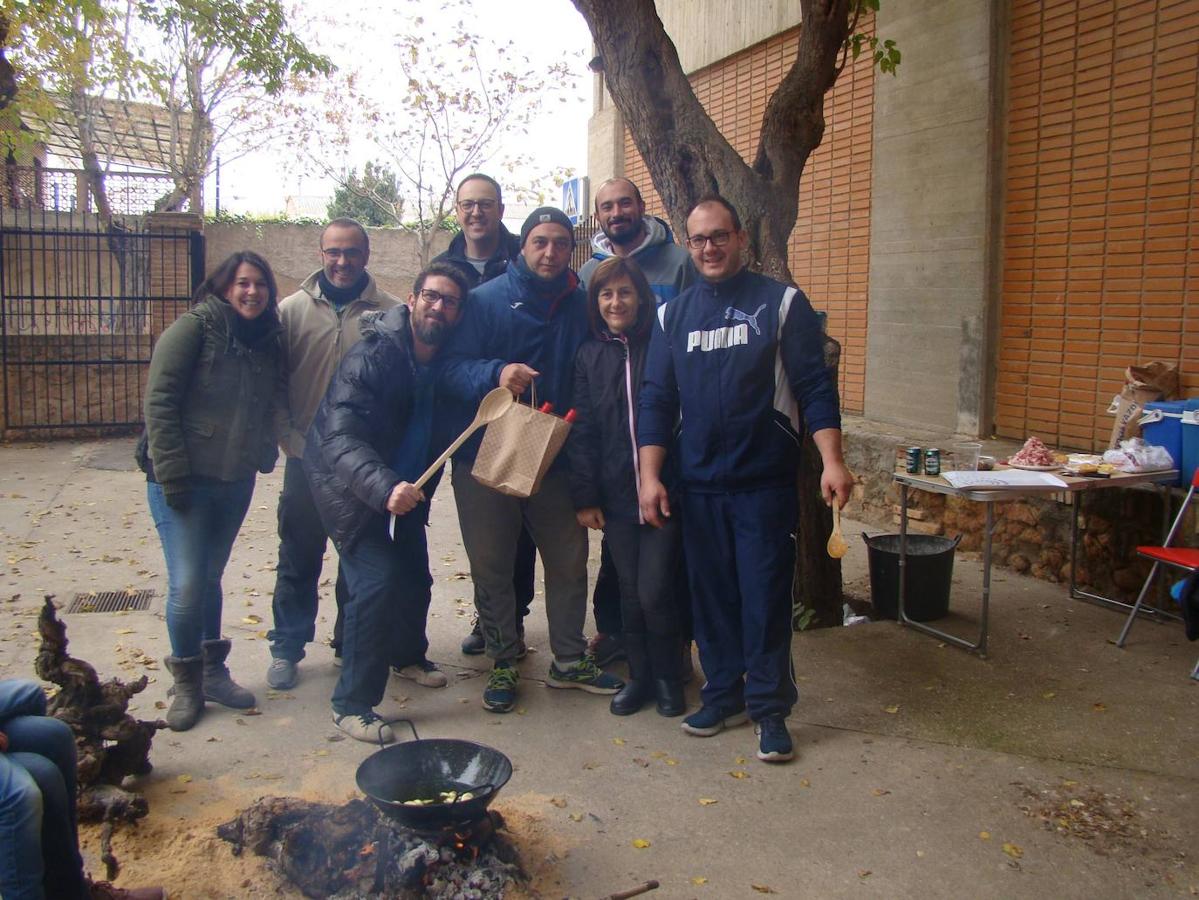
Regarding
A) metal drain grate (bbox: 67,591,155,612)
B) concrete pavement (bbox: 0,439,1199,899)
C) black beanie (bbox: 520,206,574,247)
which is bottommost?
concrete pavement (bbox: 0,439,1199,899)

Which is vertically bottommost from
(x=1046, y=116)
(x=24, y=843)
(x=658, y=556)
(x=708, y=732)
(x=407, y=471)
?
(x=708, y=732)

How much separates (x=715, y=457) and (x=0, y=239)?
10.5 metres

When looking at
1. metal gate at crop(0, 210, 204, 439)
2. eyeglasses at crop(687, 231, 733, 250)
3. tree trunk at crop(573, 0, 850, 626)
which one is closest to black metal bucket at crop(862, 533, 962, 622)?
tree trunk at crop(573, 0, 850, 626)

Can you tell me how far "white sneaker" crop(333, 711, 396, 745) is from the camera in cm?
413

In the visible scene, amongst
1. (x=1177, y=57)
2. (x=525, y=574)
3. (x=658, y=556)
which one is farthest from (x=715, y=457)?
(x=1177, y=57)

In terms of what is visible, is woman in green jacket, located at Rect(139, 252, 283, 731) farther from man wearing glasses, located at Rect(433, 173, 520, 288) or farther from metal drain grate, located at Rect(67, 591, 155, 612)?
metal drain grate, located at Rect(67, 591, 155, 612)

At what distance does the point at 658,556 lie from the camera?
4332 mm

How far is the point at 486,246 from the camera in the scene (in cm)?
507

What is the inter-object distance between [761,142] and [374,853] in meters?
4.12

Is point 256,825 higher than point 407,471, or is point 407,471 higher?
point 407,471

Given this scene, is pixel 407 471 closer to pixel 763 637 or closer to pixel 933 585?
pixel 763 637

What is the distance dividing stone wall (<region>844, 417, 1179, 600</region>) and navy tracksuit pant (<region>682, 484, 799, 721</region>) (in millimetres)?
2675

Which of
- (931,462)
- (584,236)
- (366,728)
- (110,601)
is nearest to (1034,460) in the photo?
(931,462)

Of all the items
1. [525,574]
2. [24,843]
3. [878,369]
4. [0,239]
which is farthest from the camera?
[0,239]
